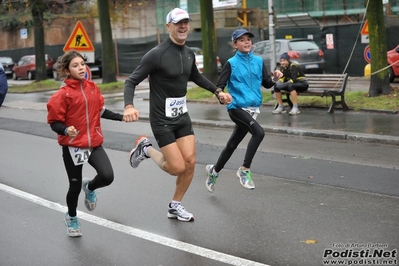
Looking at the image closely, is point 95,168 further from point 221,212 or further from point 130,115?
point 221,212

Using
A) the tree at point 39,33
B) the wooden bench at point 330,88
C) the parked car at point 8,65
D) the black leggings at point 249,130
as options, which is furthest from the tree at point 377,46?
the parked car at point 8,65

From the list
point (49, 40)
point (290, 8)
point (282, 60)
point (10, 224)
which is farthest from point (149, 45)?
point (10, 224)

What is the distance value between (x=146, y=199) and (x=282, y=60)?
880 centimetres

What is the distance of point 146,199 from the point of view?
800 cm

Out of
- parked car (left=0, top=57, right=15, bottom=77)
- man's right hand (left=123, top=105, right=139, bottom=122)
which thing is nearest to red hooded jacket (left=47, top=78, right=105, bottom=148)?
man's right hand (left=123, top=105, right=139, bottom=122)

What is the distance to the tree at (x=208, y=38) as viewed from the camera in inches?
840

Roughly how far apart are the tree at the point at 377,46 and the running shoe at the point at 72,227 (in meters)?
11.5

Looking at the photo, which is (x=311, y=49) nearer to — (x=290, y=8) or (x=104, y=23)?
(x=104, y=23)

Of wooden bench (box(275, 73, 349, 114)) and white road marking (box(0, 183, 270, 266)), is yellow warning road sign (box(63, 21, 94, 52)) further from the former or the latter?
white road marking (box(0, 183, 270, 266))

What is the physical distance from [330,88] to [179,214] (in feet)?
32.5

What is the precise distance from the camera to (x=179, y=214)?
22.7ft

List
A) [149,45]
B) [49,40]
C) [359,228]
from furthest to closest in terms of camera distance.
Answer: [49,40] → [149,45] → [359,228]

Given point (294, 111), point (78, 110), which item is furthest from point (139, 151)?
point (294, 111)

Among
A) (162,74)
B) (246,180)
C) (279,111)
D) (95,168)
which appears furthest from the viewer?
(279,111)
